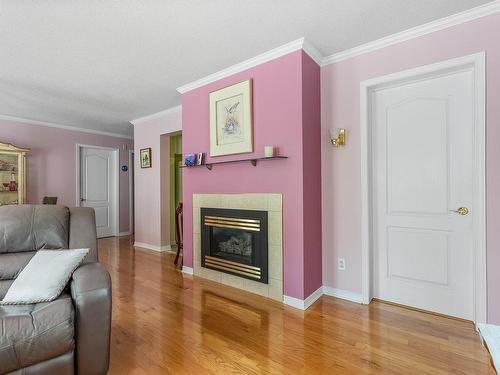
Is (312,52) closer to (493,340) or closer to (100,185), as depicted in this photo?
(493,340)

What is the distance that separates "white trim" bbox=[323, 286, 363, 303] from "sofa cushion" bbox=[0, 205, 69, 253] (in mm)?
2332

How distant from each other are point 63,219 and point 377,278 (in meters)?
2.76

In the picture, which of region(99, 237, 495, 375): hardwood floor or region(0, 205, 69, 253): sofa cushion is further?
region(0, 205, 69, 253): sofa cushion

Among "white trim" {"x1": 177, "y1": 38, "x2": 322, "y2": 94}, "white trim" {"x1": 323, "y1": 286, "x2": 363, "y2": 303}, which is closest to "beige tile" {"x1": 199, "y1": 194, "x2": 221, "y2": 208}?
"white trim" {"x1": 177, "y1": 38, "x2": 322, "y2": 94}

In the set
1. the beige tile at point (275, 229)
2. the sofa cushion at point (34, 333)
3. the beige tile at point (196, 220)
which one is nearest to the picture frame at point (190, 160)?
the beige tile at point (196, 220)

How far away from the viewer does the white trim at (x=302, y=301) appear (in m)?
2.45

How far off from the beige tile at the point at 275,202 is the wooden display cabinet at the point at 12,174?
447 cm

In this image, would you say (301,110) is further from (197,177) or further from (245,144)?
(197,177)

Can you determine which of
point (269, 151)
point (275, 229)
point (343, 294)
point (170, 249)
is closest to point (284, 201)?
point (275, 229)

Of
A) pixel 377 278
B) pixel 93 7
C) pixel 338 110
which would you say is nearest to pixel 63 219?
pixel 93 7

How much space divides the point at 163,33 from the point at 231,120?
1032 mm

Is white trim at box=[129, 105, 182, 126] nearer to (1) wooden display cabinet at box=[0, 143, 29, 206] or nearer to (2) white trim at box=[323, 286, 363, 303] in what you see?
(1) wooden display cabinet at box=[0, 143, 29, 206]

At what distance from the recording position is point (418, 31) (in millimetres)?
2242

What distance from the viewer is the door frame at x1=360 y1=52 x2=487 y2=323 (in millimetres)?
2010
